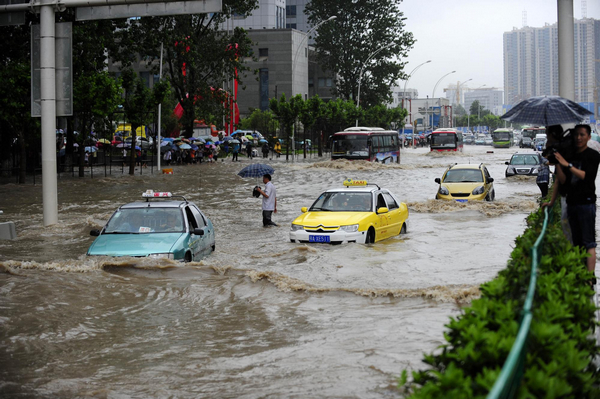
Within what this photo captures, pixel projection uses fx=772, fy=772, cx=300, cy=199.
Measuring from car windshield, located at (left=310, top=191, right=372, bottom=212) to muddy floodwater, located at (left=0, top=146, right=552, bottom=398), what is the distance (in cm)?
113

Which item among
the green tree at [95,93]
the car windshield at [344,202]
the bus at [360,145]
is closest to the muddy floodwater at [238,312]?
the car windshield at [344,202]

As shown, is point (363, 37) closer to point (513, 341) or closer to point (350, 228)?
point (350, 228)

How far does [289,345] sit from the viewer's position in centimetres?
838

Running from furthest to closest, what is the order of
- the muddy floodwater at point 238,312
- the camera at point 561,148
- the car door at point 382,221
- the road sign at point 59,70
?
1. the road sign at point 59,70
2. the car door at point 382,221
3. the camera at point 561,148
4. the muddy floodwater at point 238,312

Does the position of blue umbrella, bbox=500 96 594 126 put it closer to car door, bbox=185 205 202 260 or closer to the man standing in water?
car door, bbox=185 205 202 260

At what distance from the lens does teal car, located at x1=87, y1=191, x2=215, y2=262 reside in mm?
12648

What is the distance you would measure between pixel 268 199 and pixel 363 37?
59.1 meters

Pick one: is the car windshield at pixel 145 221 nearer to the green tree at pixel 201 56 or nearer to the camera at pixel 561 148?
the camera at pixel 561 148

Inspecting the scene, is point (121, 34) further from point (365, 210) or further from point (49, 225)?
point (365, 210)

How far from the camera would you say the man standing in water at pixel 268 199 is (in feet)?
66.9

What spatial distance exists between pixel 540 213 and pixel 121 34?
127 ft

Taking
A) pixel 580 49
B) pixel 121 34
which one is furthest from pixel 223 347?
pixel 580 49

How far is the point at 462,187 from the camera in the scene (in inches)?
1019

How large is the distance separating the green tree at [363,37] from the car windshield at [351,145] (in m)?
24.9
